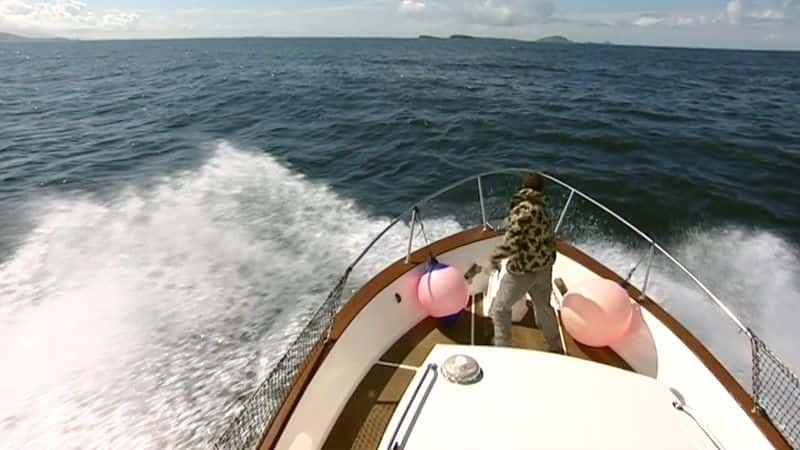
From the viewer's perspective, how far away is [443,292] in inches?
183

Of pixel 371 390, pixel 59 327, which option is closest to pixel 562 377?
pixel 371 390

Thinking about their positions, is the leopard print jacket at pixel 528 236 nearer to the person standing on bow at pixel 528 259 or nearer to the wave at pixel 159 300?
the person standing on bow at pixel 528 259

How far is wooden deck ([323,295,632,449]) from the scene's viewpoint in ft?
11.8

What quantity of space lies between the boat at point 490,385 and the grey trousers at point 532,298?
0.35 m

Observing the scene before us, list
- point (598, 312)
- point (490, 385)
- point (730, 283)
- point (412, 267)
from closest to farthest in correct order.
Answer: point (490, 385) < point (598, 312) < point (412, 267) < point (730, 283)

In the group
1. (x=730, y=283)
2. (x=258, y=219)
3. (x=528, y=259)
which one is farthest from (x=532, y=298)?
(x=258, y=219)

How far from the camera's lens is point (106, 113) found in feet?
73.3

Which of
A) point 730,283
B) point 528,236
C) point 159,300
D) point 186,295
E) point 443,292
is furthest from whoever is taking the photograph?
point 730,283

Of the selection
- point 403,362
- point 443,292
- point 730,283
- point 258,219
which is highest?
point 443,292

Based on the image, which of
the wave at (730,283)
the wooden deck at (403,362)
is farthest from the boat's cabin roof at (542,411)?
the wave at (730,283)

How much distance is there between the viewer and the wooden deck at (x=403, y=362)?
3590 millimetres

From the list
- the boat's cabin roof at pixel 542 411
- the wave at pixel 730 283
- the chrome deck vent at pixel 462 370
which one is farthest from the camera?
the wave at pixel 730 283

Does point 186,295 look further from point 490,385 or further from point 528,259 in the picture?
point 490,385

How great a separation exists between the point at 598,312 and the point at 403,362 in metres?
1.91
